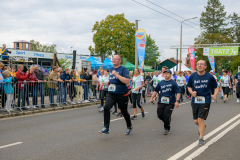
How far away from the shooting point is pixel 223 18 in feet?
205

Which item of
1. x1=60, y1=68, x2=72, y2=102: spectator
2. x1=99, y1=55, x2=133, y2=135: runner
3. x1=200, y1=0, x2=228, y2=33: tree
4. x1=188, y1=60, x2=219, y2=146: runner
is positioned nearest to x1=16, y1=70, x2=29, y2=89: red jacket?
x1=60, y1=68, x2=72, y2=102: spectator

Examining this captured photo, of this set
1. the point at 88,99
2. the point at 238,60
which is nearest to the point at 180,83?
the point at 88,99

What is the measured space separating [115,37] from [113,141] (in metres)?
41.4

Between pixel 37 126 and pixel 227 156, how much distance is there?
5380mm

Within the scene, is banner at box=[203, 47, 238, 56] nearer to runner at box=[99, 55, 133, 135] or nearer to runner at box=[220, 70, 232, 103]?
runner at box=[220, 70, 232, 103]

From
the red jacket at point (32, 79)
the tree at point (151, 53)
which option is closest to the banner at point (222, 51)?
the red jacket at point (32, 79)

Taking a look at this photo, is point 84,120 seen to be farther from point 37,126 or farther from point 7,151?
point 7,151

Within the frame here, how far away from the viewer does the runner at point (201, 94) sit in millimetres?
5945

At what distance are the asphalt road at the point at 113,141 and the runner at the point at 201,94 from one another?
52cm

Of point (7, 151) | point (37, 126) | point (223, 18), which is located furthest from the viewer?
point (223, 18)

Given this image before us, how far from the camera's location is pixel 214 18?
6247 cm

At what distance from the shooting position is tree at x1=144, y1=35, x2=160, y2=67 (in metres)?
91.0

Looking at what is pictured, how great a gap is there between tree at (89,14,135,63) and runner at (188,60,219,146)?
1567 inches

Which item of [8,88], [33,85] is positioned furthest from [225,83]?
[8,88]
